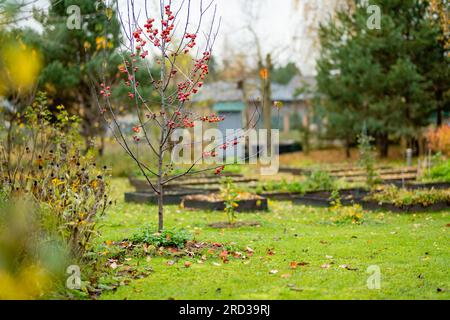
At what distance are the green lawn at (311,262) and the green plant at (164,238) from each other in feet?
1.48

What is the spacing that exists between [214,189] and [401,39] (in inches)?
455

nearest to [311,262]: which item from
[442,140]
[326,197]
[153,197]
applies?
[326,197]

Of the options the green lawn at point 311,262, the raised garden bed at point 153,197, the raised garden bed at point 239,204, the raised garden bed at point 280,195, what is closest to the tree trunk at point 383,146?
the raised garden bed at point 280,195

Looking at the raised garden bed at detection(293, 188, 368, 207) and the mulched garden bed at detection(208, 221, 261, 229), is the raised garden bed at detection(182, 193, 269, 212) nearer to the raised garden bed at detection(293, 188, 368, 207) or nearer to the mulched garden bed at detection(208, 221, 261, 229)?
the raised garden bed at detection(293, 188, 368, 207)

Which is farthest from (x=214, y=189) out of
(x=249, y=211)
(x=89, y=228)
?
(x=89, y=228)

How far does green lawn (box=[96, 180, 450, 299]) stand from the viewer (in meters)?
5.04

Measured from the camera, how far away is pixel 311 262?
246 inches

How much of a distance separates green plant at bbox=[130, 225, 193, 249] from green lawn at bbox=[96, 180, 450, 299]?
45 centimetres

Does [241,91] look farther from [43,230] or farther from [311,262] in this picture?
[43,230]

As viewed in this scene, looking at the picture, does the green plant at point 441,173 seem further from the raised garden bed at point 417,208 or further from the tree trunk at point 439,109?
the tree trunk at point 439,109

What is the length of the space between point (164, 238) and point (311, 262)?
1.65 meters

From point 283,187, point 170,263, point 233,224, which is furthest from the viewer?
point 283,187

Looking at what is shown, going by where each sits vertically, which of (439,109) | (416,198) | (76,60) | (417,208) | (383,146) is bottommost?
(417,208)

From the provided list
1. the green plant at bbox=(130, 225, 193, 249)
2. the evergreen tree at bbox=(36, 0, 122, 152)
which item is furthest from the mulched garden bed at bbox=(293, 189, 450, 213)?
the evergreen tree at bbox=(36, 0, 122, 152)
